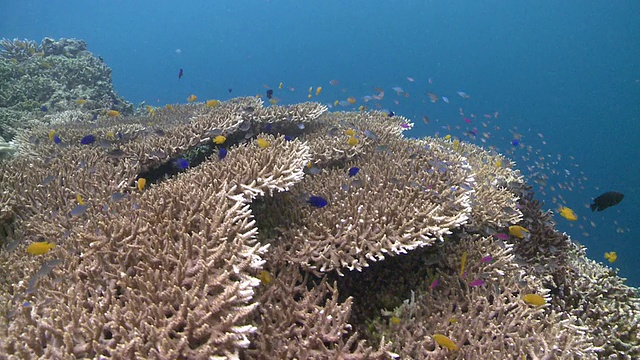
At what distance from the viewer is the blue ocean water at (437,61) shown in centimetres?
8244

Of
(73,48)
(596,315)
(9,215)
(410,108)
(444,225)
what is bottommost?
(596,315)

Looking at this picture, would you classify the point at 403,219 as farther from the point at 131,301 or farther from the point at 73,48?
the point at 73,48

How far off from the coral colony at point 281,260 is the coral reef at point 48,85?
18.8ft

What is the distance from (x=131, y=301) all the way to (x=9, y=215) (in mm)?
3173

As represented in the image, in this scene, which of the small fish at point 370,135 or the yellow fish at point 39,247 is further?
the small fish at point 370,135

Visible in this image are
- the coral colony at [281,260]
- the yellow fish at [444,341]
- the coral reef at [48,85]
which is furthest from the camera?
the coral reef at [48,85]

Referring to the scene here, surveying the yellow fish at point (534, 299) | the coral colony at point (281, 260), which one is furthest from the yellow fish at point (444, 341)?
the yellow fish at point (534, 299)

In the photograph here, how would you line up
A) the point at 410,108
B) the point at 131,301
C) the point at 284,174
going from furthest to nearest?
the point at 410,108
the point at 284,174
the point at 131,301

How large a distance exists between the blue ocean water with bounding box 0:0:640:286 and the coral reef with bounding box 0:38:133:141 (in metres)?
55.1

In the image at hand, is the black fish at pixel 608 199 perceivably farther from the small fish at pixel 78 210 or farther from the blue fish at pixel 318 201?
the small fish at pixel 78 210

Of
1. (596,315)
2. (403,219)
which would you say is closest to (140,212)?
(403,219)

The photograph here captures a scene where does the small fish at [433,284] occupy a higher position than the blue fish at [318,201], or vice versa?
the blue fish at [318,201]

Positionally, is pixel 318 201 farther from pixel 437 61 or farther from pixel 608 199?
pixel 437 61

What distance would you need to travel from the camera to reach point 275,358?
288cm
